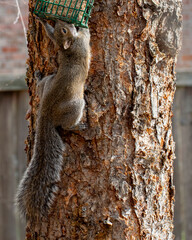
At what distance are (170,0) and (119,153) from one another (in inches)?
31.8

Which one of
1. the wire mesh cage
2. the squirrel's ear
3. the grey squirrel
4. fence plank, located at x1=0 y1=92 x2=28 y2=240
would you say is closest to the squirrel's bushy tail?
the grey squirrel

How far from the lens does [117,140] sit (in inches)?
78.2

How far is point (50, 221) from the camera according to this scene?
2.02 meters

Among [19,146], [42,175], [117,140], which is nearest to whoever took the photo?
[117,140]

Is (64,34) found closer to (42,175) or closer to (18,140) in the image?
(42,175)

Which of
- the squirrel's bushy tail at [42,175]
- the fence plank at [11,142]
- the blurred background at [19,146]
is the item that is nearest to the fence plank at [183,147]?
the blurred background at [19,146]

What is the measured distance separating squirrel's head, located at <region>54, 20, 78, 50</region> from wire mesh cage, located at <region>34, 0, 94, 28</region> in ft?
0.32

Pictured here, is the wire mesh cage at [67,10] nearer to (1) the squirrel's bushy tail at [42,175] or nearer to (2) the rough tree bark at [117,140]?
(2) the rough tree bark at [117,140]

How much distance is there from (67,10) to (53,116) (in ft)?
1.80

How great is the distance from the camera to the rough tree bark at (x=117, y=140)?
1970 millimetres

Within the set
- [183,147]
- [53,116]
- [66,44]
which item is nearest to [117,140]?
[53,116]

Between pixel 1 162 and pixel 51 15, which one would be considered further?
pixel 1 162

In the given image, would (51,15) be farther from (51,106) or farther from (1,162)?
(1,162)

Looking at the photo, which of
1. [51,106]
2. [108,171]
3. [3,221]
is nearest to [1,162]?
[3,221]
